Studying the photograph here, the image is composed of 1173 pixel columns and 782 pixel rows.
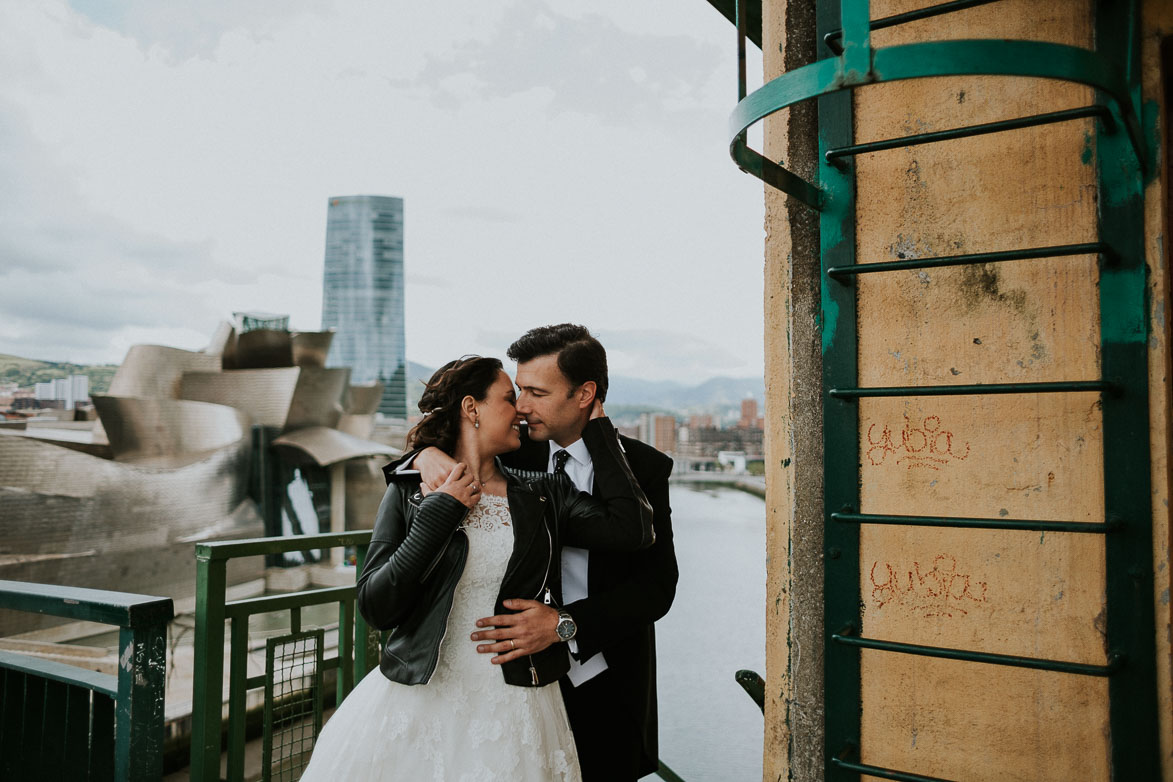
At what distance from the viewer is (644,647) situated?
6.59ft

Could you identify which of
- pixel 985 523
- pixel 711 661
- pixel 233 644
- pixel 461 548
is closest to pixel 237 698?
pixel 233 644

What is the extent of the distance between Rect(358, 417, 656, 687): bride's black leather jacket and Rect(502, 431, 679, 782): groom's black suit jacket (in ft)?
0.56

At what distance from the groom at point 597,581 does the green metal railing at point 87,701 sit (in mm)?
1067

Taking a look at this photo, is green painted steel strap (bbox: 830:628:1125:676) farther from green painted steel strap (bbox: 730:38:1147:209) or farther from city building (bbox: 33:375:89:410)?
city building (bbox: 33:375:89:410)

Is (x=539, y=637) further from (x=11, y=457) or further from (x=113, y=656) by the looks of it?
(x=11, y=457)

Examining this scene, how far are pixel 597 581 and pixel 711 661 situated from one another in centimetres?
1541

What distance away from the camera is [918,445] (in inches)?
68.7

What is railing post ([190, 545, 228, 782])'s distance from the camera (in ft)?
7.57

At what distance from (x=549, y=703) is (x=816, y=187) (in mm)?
1393

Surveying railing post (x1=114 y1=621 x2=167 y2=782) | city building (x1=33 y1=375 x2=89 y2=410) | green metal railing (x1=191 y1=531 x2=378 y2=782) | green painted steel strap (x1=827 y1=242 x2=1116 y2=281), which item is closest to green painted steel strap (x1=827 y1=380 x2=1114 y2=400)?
green painted steel strap (x1=827 y1=242 x2=1116 y2=281)

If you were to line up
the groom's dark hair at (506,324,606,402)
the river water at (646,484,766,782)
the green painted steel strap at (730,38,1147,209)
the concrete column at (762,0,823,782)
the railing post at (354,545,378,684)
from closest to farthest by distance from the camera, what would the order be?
the green painted steel strap at (730,38,1147,209) → the concrete column at (762,0,823,782) → the groom's dark hair at (506,324,606,402) → the railing post at (354,545,378,684) → the river water at (646,484,766,782)

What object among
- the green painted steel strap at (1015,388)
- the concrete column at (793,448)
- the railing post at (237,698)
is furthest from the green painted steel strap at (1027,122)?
the railing post at (237,698)

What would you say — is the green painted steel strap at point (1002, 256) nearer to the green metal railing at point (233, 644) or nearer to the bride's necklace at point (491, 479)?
the bride's necklace at point (491, 479)

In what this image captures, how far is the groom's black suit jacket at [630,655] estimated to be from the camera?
191 cm
